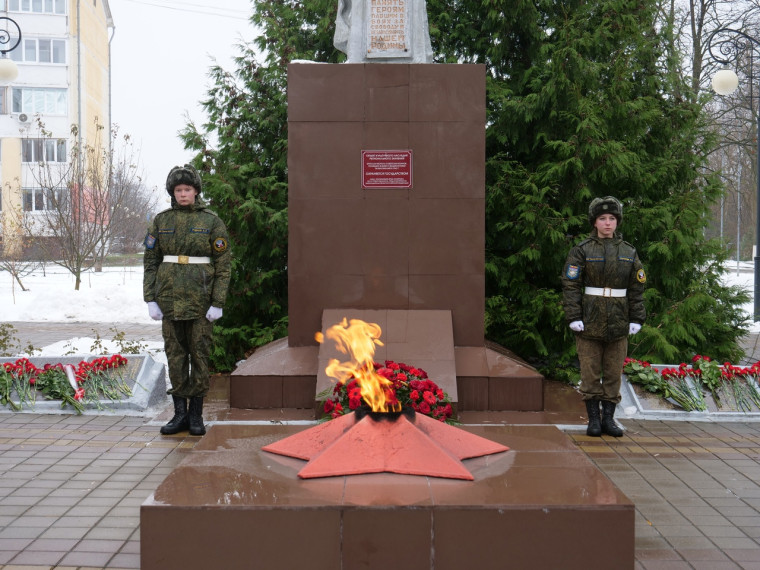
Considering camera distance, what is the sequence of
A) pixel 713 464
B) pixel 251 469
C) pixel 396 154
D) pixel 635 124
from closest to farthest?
1. pixel 251 469
2. pixel 713 464
3. pixel 396 154
4. pixel 635 124

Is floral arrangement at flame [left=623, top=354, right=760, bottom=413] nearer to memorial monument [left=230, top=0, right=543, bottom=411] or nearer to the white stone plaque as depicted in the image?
memorial monument [left=230, top=0, right=543, bottom=411]

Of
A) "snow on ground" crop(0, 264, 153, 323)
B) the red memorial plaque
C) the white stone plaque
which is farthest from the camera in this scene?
"snow on ground" crop(0, 264, 153, 323)

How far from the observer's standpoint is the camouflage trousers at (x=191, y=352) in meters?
5.76

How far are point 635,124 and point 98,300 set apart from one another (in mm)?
12120

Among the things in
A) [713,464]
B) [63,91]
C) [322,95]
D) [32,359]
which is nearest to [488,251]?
[322,95]

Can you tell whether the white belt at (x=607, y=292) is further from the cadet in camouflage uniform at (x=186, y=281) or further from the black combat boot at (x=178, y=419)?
the black combat boot at (x=178, y=419)

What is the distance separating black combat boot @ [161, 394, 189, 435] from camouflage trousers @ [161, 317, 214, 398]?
0.08 metres

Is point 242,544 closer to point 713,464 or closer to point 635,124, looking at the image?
point 713,464

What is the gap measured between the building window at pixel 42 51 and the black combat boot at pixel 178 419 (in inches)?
1350

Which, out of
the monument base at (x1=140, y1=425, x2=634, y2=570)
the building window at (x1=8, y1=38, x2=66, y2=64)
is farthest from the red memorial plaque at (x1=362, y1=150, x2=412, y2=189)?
the building window at (x1=8, y1=38, x2=66, y2=64)

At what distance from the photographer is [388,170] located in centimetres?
703

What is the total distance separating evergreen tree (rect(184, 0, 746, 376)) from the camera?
8.47 meters

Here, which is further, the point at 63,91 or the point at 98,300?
the point at 63,91

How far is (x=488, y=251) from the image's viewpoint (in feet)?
29.4
